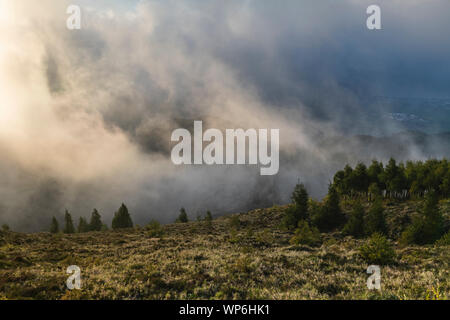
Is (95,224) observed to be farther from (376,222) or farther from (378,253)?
(378,253)

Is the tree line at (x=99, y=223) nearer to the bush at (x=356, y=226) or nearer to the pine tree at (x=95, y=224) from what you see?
the pine tree at (x=95, y=224)

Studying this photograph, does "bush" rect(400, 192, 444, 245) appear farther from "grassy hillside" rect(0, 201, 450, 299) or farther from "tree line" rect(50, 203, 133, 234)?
"tree line" rect(50, 203, 133, 234)

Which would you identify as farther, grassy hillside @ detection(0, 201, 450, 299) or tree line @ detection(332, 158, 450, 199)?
tree line @ detection(332, 158, 450, 199)

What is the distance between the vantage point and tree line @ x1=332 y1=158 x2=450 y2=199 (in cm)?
4941

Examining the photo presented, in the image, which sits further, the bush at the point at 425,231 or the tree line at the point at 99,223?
the tree line at the point at 99,223

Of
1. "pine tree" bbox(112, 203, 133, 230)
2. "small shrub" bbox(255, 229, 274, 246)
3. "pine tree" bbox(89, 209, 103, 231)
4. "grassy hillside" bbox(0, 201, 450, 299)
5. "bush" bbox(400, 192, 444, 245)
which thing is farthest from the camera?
"pine tree" bbox(89, 209, 103, 231)

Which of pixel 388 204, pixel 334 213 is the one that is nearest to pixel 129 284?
pixel 334 213

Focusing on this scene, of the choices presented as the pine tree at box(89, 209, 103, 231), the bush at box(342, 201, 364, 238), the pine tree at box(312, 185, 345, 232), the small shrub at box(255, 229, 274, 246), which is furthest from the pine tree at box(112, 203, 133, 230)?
the bush at box(342, 201, 364, 238)

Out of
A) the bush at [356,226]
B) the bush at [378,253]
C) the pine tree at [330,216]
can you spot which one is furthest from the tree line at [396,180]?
the bush at [378,253]

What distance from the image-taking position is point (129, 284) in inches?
460

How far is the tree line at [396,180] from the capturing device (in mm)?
49406

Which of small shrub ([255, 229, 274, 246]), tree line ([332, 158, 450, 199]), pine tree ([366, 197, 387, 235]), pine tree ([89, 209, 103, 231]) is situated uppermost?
tree line ([332, 158, 450, 199])
